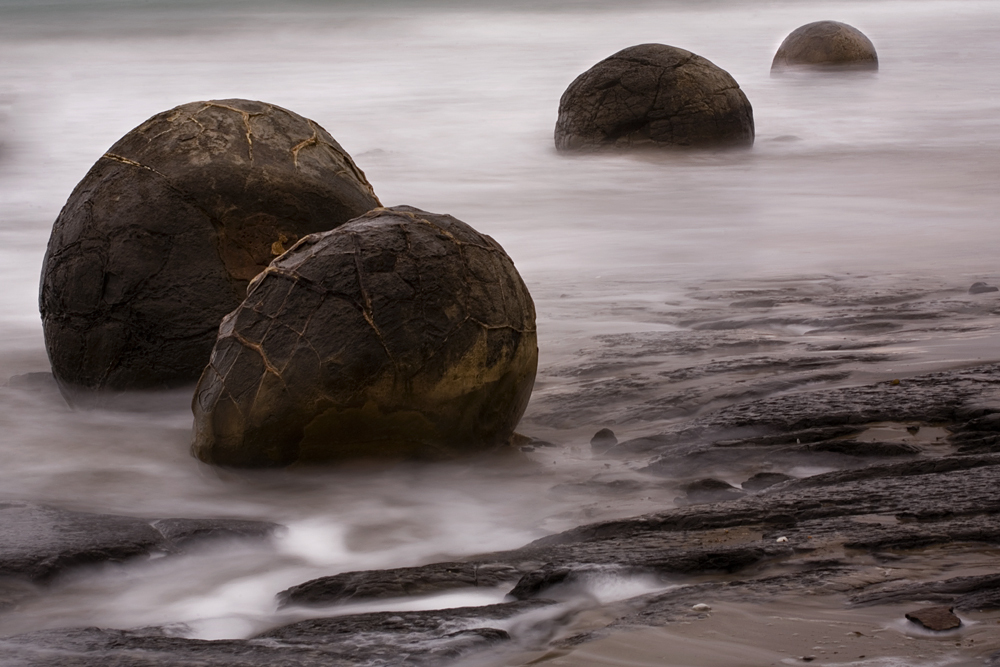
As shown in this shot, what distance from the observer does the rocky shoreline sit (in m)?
2.67

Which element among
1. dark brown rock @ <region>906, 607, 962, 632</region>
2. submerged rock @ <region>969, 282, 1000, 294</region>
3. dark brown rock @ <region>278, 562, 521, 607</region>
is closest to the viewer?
dark brown rock @ <region>906, 607, 962, 632</region>

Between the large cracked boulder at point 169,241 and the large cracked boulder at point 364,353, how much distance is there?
717mm

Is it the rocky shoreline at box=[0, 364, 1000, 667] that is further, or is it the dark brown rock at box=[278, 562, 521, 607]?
the dark brown rock at box=[278, 562, 521, 607]

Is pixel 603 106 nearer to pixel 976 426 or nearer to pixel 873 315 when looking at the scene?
pixel 873 315

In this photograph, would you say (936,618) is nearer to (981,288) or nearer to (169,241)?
(169,241)

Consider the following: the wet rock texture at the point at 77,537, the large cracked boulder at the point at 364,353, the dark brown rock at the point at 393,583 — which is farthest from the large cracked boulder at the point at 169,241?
the dark brown rock at the point at 393,583

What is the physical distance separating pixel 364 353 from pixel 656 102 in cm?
781

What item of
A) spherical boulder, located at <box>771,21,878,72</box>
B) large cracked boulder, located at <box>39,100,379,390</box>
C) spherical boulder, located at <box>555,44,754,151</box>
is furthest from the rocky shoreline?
spherical boulder, located at <box>771,21,878,72</box>

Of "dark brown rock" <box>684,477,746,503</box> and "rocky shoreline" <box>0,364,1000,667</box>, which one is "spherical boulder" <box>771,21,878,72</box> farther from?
"dark brown rock" <box>684,477,746,503</box>

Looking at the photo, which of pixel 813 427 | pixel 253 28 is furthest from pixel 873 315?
pixel 253 28

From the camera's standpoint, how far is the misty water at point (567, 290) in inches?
141

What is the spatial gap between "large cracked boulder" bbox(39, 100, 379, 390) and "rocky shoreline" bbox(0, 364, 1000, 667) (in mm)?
1162

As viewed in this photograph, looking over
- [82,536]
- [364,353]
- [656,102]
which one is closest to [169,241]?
[364,353]

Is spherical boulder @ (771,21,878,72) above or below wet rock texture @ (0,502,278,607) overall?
above
